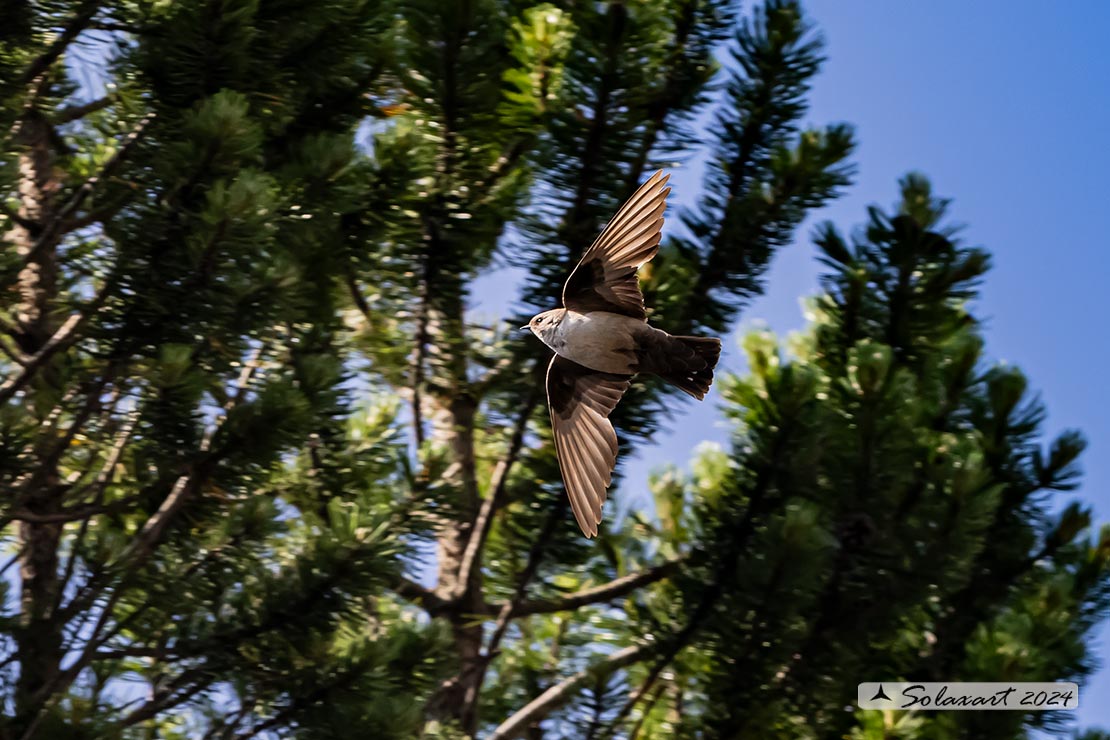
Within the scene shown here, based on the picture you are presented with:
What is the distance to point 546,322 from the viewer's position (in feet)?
11.1

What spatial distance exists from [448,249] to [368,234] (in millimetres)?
240

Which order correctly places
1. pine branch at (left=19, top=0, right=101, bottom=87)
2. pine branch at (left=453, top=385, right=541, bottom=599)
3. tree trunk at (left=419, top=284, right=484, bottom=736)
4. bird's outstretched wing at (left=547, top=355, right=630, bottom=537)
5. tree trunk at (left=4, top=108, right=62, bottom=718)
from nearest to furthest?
tree trunk at (left=4, top=108, right=62, bottom=718)
pine branch at (left=19, top=0, right=101, bottom=87)
bird's outstretched wing at (left=547, top=355, right=630, bottom=537)
pine branch at (left=453, top=385, right=541, bottom=599)
tree trunk at (left=419, top=284, right=484, bottom=736)

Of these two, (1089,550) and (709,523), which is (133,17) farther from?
(1089,550)

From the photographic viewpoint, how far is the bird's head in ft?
11.0

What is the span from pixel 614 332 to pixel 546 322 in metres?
0.21

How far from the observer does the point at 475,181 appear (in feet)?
13.1

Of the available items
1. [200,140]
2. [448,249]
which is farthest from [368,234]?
[200,140]

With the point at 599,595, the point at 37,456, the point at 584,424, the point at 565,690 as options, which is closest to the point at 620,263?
the point at 584,424

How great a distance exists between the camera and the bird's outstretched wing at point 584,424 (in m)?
3.42

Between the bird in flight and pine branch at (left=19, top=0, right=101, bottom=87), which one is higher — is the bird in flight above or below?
below

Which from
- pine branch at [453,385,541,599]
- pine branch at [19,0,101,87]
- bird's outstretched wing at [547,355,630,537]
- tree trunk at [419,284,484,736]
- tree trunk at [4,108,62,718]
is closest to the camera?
tree trunk at [4,108,62,718]

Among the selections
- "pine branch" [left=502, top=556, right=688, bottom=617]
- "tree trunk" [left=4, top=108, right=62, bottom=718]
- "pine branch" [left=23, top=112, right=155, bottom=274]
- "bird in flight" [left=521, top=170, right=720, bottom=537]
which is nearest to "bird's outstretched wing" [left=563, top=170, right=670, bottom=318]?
"bird in flight" [left=521, top=170, right=720, bottom=537]

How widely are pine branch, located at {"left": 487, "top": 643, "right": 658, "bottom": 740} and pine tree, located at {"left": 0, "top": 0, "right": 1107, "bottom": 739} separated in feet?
0.04

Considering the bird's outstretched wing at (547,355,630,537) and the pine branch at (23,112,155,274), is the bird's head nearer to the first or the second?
the bird's outstretched wing at (547,355,630,537)
